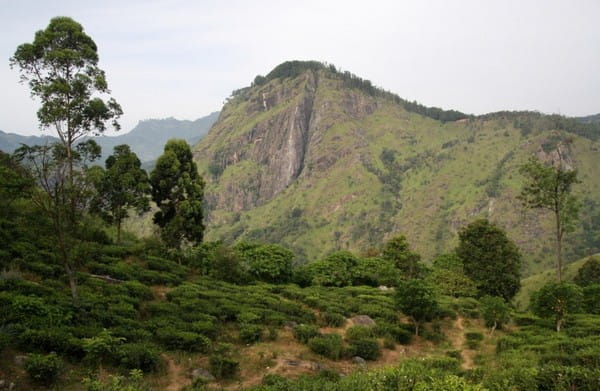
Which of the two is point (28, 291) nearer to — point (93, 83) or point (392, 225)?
point (93, 83)

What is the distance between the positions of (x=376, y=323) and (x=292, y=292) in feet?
21.3

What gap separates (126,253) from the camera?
26891 mm

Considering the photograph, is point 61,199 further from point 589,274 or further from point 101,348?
point 589,274

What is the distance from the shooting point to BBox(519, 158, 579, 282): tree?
33.7 m

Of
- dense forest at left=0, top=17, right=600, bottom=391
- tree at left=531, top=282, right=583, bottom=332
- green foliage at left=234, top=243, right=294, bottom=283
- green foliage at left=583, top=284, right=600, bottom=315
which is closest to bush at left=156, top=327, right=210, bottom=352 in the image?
dense forest at left=0, top=17, right=600, bottom=391

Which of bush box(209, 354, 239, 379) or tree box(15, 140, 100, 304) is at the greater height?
tree box(15, 140, 100, 304)

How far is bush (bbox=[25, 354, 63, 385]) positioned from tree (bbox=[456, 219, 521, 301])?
1455 inches

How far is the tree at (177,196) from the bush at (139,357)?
17.8m

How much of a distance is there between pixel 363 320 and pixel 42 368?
16.8 metres

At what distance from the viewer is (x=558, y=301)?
2258cm

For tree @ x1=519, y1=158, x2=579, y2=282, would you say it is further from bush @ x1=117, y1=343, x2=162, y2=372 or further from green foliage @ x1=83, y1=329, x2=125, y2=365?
green foliage @ x1=83, y1=329, x2=125, y2=365

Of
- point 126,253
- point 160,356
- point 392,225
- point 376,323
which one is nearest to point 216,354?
point 160,356

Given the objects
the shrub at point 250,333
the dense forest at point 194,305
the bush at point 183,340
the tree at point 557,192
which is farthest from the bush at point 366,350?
the tree at point 557,192

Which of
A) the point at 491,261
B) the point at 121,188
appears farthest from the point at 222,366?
the point at 491,261
